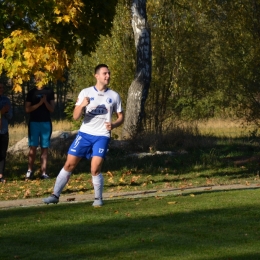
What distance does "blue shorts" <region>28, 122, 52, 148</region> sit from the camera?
1745 cm

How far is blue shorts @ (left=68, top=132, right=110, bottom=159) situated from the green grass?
29.6 inches

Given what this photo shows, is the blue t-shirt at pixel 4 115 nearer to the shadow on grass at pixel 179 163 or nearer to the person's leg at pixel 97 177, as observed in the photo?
the shadow on grass at pixel 179 163

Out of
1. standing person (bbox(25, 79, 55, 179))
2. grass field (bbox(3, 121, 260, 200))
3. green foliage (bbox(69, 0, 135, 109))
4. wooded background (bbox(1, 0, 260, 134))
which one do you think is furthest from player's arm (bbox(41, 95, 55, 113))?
green foliage (bbox(69, 0, 135, 109))

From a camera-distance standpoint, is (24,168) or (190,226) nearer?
(190,226)

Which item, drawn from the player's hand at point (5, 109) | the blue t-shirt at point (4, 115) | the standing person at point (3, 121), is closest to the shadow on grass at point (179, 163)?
the standing person at point (3, 121)

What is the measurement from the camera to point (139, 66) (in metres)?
24.7

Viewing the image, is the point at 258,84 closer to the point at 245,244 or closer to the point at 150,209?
the point at 150,209

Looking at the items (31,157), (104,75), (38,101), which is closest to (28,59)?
(38,101)

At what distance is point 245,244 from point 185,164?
1172cm

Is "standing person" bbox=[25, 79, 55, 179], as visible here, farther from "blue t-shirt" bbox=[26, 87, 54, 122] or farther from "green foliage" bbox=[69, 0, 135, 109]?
"green foliage" bbox=[69, 0, 135, 109]

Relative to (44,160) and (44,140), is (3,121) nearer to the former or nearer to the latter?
(44,140)

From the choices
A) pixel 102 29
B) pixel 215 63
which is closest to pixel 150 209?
pixel 102 29

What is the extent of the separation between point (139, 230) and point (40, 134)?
8.44 m

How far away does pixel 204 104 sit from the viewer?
35.5 metres
